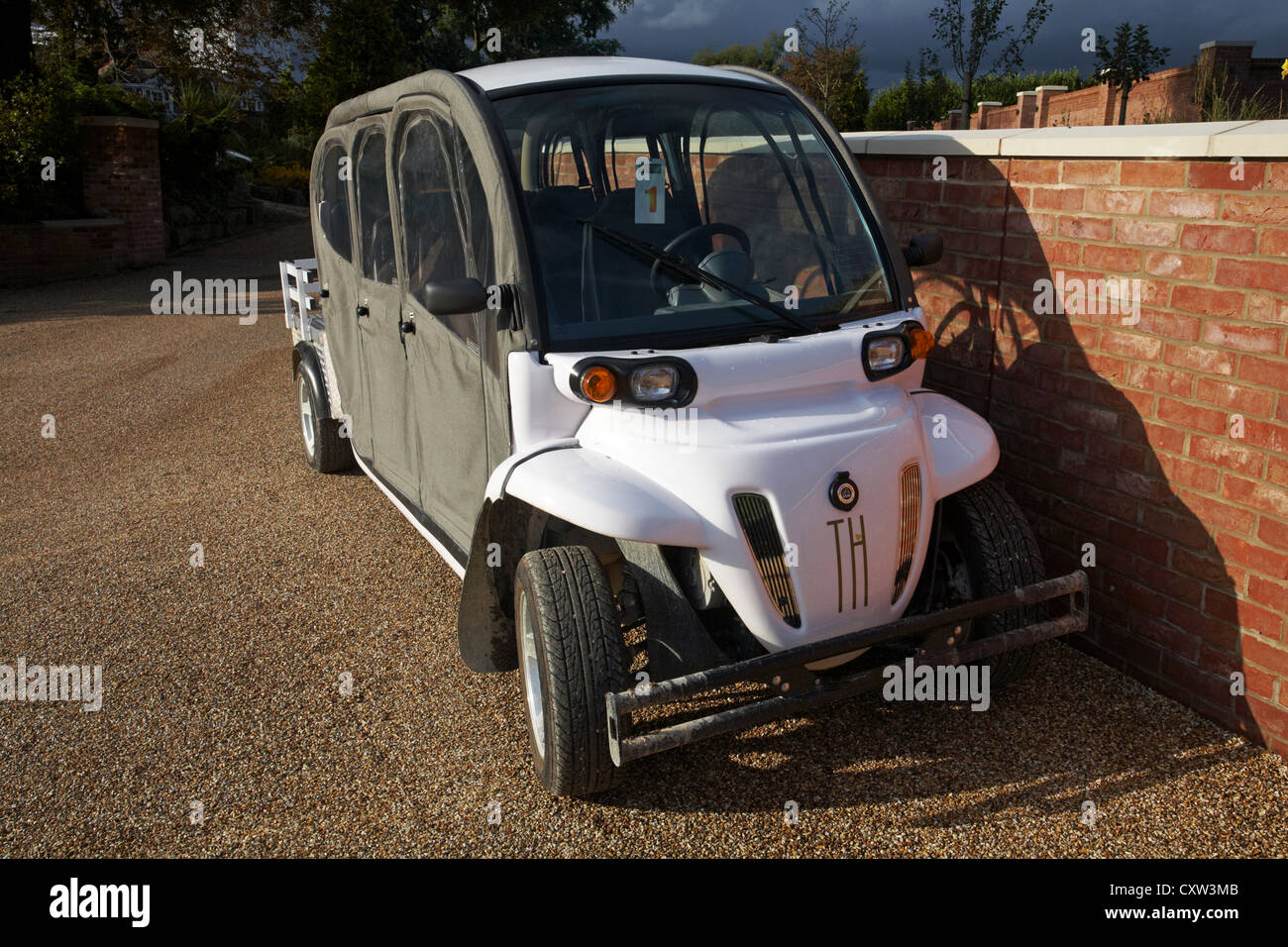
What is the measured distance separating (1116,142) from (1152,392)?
2.98 feet

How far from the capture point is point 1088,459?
422 cm

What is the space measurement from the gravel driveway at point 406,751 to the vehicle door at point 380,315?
0.64 m

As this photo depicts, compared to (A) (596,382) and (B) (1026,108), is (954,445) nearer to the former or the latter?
(A) (596,382)

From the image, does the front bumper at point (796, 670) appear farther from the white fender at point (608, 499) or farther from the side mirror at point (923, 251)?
the side mirror at point (923, 251)

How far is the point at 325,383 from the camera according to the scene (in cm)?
648

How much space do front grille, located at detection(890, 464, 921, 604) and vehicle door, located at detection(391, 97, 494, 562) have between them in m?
1.47

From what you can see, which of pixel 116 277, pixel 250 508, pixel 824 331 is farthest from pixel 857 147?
pixel 116 277

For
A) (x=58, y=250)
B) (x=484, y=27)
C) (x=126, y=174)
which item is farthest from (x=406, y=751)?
(x=484, y=27)

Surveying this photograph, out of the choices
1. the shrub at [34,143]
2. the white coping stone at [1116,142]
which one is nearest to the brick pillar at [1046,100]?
the shrub at [34,143]

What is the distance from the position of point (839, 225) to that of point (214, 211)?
18439mm

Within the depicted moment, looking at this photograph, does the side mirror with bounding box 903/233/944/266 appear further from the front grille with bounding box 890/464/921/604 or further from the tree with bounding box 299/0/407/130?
the tree with bounding box 299/0/407/130

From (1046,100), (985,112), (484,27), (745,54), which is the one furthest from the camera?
(745,54)

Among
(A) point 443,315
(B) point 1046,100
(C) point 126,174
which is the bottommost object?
(A) point 443,315

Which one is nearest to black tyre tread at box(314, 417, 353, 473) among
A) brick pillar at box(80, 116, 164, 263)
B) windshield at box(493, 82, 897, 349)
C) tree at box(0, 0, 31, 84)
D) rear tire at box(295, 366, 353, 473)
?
rear tire at box(295, 366, 353, 473)
